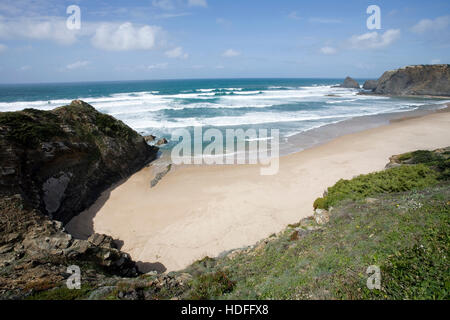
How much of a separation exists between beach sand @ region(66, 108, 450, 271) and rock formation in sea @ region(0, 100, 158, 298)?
1045 millimetres

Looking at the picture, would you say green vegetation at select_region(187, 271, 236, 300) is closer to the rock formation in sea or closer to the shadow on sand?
the rock formation in sea

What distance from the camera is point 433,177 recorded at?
366 inches

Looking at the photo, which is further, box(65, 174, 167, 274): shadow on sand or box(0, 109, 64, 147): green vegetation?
box(0, 109, 64, 147): green vegetation

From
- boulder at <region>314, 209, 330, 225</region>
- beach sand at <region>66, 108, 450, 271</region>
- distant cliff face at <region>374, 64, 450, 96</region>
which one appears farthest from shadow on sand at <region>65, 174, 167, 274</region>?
distant cliff face at <region>374, 64, 450, 96</region>

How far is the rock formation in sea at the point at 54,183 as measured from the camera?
21.8 feet

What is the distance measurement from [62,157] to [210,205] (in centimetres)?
821

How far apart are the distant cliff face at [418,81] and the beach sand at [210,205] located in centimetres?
5972

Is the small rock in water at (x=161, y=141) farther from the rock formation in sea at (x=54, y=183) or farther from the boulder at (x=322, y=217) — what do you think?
the boulder at (x=322, y=217)

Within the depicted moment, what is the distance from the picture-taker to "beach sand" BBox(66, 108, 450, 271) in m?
9.48

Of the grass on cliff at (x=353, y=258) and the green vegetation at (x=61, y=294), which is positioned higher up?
the grass on cliff at (x=353, y=258)

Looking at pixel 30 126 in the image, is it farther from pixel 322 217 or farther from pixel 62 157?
pixel 322 217

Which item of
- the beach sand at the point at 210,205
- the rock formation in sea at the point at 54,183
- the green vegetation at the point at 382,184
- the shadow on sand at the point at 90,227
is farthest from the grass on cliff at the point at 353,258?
the rock formation in sea at the point at 54,183

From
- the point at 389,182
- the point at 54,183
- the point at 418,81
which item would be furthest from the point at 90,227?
the point at 418,81

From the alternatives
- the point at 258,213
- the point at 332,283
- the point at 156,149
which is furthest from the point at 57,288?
the point at 156,149
